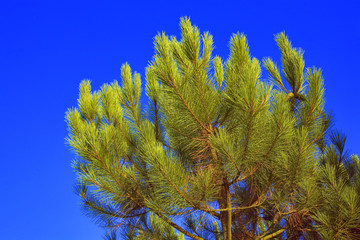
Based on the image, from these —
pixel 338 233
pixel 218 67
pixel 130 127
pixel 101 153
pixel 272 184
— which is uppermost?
pixel 218 67

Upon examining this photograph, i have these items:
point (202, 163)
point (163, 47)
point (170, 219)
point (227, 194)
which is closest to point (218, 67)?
point (163, 47)

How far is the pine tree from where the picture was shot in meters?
4.91

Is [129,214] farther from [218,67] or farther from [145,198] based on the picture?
[218,67]

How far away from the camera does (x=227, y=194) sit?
5.34 m

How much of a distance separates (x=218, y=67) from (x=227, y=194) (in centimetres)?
182

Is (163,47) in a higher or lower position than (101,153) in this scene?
higher

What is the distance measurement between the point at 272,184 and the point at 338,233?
3.51 feet

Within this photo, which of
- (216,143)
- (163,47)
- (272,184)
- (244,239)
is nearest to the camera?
(216,143)

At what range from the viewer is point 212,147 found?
5.38m

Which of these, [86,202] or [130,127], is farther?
[130,127]

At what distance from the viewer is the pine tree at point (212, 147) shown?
193 inches

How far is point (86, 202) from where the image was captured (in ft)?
18.8

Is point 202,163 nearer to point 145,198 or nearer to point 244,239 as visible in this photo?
point 145,198

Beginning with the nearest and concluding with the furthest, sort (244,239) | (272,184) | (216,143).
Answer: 1. (216,143)
2. (272,184)
3. (244,239)
